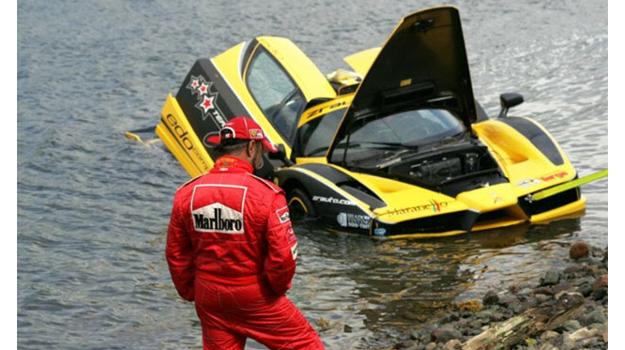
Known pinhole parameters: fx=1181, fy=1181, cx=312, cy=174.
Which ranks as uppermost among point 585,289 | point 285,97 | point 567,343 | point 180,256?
point 180,256

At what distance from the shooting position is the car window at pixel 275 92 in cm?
1270

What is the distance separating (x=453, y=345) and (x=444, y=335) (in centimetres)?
28

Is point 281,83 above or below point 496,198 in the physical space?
above

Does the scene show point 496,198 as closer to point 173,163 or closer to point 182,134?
point 182,134

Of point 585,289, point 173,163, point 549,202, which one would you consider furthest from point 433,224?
point 173,163

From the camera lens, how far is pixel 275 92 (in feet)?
42.6

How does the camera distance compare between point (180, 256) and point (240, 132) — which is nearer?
point (240, 132)

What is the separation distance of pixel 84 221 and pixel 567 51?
9.52 m

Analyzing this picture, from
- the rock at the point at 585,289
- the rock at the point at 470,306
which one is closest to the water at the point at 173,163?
the rock at the point at 470,306

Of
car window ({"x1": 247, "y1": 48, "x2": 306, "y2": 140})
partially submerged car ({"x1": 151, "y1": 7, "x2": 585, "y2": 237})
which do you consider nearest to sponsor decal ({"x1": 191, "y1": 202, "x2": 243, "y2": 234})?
partially submerged car ({"x1": 151, "y1": 7, "x2": 585, "y2": 237})

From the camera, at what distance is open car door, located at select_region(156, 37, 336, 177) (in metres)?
12.8

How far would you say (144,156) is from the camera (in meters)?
14.7
